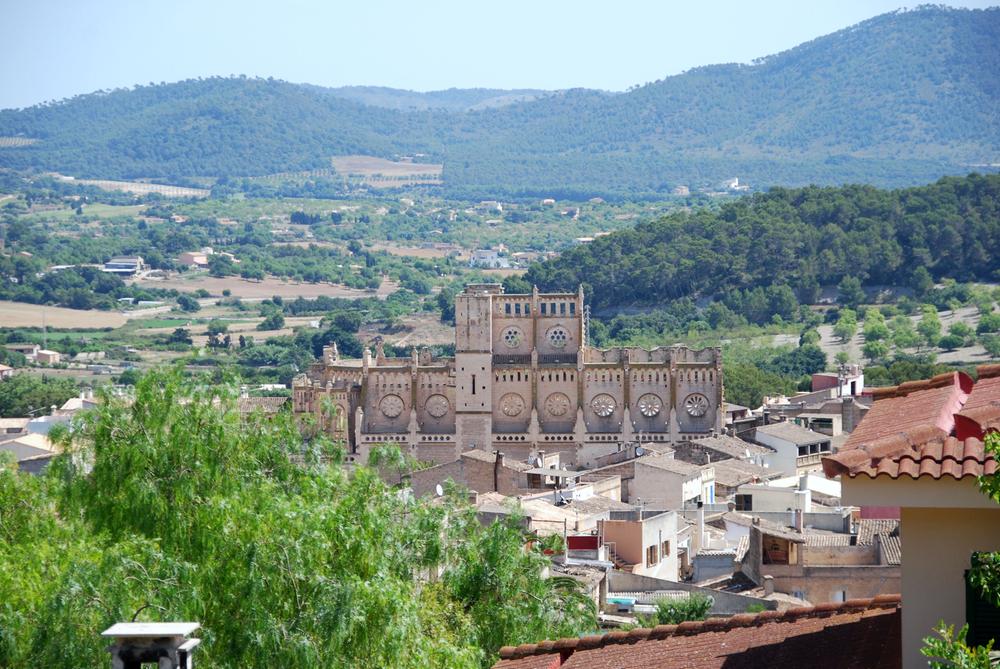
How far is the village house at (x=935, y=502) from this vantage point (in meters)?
9.28

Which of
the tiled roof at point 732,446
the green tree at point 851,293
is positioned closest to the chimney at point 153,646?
the tiled roof at point 732,446

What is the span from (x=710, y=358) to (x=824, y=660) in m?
52.6

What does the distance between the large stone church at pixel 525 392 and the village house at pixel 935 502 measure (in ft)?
171

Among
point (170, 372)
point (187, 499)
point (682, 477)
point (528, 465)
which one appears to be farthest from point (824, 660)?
point (528, 465)

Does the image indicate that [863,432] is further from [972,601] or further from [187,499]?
[187,499]

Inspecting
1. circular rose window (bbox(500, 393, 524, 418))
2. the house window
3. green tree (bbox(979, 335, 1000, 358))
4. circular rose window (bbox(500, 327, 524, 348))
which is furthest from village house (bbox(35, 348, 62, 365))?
the house window

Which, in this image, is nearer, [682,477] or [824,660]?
[824,660]

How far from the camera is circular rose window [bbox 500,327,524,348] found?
63.8 metres

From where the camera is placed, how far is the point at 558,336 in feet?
210

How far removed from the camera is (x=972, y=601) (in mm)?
9273

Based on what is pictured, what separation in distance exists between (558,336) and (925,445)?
5440cm

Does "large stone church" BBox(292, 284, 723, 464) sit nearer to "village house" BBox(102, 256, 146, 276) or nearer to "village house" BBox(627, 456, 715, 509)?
"village house" BBox(627, 456, 715, 509)

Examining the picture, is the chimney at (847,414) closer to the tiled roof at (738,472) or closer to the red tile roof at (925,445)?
the tiled roof at (738,472)

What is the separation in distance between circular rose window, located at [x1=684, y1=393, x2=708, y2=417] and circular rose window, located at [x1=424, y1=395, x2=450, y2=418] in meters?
7.25
